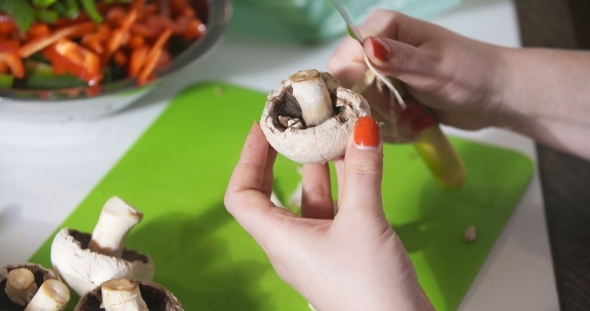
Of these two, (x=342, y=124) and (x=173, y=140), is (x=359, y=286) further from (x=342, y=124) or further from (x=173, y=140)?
(x=173, y=140)

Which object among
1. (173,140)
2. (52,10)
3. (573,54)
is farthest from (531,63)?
(52,10)

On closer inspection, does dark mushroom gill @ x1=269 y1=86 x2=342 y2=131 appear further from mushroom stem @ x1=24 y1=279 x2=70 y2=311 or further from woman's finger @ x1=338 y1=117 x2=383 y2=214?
mushroom stem @ x1=24 y1=279 x2=70 y2=311

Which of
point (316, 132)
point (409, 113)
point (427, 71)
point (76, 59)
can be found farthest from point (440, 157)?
point (76, 59)

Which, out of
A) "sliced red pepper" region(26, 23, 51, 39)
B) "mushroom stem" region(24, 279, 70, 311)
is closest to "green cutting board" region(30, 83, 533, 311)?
"mushroom stem" region(24, 279, 70, 311)

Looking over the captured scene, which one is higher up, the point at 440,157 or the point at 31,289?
the point at 31,289

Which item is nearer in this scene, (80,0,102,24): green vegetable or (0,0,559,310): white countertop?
(0,0,559,310): white countertop

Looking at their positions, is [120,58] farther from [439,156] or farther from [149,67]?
[439,156]
